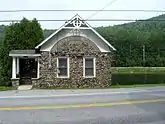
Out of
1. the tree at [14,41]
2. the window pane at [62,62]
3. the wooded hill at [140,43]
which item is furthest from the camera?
the wooded hill at [140,43]

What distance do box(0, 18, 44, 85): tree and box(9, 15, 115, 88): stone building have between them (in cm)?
701

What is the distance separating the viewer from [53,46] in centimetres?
3106

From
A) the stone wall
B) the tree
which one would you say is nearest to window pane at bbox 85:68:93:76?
the stone wall

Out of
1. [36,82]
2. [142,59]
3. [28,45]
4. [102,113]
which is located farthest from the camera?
[142,59]

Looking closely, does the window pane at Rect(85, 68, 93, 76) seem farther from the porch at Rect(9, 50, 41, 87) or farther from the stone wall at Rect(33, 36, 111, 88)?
the porch at Rect(9, 50, 41, 87)

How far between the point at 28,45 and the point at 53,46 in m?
9.76

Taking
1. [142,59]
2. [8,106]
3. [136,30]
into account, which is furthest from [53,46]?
[136,30]

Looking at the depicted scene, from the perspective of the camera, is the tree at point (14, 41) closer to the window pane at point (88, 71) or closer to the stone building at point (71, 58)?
the stone building at point (71, 58)

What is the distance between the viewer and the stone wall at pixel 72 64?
3091 centimetres

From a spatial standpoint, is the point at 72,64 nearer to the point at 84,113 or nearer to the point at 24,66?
the point at 24,66

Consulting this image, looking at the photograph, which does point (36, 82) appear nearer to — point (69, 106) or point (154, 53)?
point (69, 106)

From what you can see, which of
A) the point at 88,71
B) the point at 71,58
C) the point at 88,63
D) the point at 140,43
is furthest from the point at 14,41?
the point at 140,43

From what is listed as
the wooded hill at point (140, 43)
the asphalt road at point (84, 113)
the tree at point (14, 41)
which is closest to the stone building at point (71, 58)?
the tree at point (14, 41)

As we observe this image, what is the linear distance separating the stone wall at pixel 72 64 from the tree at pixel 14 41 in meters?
8.49
